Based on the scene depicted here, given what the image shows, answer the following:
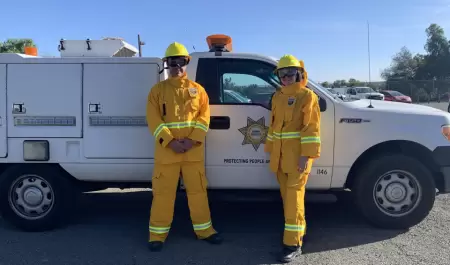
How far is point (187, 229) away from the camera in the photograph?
538 cm

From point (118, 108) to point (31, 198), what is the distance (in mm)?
1519

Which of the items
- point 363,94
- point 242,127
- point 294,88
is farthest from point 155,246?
point 363,94

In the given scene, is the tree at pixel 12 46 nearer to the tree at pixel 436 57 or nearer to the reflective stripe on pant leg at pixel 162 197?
the reflective stripe on pant leg at pixel 162 197

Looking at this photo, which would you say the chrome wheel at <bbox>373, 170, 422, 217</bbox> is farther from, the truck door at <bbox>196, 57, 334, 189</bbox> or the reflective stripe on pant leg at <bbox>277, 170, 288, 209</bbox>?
the reflective stripe on pant leg at <bbox>277, 170, 288, 209</bbox>

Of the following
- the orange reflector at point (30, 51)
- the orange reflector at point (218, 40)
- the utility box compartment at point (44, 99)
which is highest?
the orange reflector at point (218, 40)

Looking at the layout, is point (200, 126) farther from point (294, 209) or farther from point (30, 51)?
point (30, 51)

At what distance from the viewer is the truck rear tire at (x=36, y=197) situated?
5223 millimetres

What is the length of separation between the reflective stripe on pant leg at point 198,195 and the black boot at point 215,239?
0.04 meters

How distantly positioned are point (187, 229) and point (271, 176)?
1.24 metres

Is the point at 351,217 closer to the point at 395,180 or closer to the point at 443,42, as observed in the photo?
the point at 395,180

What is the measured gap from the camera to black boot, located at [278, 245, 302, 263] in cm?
431

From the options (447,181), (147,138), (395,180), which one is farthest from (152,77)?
(447,181)

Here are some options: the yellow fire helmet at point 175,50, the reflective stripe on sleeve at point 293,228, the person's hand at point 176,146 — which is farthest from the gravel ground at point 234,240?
the yellow fire helmet at point 175,50

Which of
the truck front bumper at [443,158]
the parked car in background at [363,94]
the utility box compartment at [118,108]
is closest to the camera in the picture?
the truck front bumper at [443,158]
